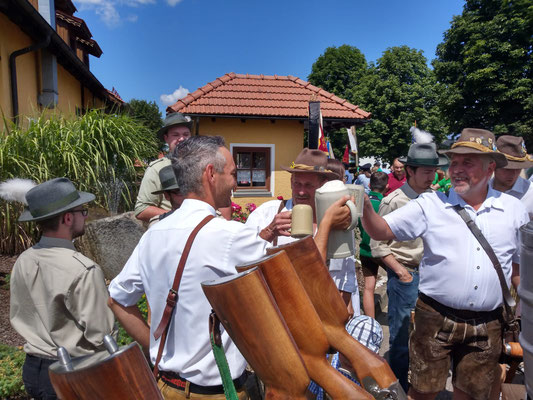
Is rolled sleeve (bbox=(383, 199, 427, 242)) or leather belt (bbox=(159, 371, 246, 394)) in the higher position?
rolled sleeve (bbox=(383, 199, 427, 242))

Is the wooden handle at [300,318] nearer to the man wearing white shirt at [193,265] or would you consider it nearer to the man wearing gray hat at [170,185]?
the man wearing white shirt at [193,265]

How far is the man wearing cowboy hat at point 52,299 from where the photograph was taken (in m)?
1.97

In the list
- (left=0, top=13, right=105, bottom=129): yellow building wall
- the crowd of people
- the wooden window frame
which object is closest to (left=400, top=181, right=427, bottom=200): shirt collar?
the crowd of people

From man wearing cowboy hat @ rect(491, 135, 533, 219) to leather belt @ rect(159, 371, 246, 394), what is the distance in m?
3.46

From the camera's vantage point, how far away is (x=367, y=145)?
86.1 feet

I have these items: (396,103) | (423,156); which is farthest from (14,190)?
(396,103)

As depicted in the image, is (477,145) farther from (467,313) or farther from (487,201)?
(467,313)

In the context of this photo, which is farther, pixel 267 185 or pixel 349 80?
pixel 349 80

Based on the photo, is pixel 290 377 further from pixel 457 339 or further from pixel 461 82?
pixel 461 82

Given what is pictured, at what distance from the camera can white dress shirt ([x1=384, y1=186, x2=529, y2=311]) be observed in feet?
7.80

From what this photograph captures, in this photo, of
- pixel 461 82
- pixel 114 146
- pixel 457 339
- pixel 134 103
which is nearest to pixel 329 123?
pixel 114 146

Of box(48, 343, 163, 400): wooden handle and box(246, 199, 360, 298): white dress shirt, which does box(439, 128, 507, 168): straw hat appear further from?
box(48, 343, 163, 400): wooden handle

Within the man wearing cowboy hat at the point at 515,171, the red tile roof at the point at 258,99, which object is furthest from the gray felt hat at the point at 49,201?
the red tile roof at the point at 258,99

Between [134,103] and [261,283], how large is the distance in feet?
114
